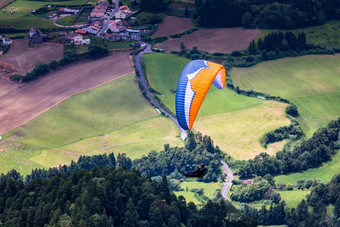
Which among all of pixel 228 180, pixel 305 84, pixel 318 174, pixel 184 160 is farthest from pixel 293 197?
pixel 305 84

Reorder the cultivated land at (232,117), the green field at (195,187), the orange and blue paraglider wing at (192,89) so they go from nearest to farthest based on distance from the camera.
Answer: the orange and blue paraglider wing at (192,89) → the green field at (195,187) → the cultivated land at (232,117)

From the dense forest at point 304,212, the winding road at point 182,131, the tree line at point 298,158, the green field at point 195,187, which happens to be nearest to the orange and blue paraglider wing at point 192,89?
the dense forest at point 304,212

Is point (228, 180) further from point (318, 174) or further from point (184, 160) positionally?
point (318, 174)

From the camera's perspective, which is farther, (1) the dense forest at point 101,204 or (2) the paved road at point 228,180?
(2) the paved road at point 228,180

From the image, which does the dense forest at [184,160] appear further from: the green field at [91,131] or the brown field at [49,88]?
the brown field at [49,88]

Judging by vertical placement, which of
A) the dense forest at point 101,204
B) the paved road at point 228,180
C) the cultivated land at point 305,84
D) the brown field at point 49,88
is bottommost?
the paved road at point 228,180

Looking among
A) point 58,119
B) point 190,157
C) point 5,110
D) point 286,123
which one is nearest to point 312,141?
point 286,123

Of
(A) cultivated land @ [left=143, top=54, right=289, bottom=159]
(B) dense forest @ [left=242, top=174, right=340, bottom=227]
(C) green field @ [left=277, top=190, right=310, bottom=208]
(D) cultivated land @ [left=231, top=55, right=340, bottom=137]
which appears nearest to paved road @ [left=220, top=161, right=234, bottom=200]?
(A) cultivated land @ [left=143, top=54, right=289, bottom=159]
